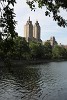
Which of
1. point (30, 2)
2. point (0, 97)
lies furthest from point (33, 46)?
point (30, 2)

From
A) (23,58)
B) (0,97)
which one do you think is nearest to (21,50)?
(23,58)

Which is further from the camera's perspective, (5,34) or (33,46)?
(33,46)

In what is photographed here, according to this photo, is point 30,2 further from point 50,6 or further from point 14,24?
point 14,24

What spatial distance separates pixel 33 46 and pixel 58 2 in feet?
540

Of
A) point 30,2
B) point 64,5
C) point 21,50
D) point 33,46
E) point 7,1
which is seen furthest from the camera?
point 33,46

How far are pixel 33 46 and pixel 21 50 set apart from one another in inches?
1298

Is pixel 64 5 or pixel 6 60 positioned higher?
pixel 64 5

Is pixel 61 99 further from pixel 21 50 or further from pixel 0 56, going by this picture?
pixel 21 50

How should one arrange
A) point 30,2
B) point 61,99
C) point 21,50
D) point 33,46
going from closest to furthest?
point 30,2
point 61,99
point 21,50
point 33,46

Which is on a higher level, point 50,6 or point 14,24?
point 50,6

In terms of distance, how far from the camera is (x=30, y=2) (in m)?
12.1

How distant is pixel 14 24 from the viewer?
29.7ft

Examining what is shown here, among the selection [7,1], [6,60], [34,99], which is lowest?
[34,99]

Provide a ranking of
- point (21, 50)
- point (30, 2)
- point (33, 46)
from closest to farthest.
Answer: point (30, 2), point (21, 50), point (33, 46)
